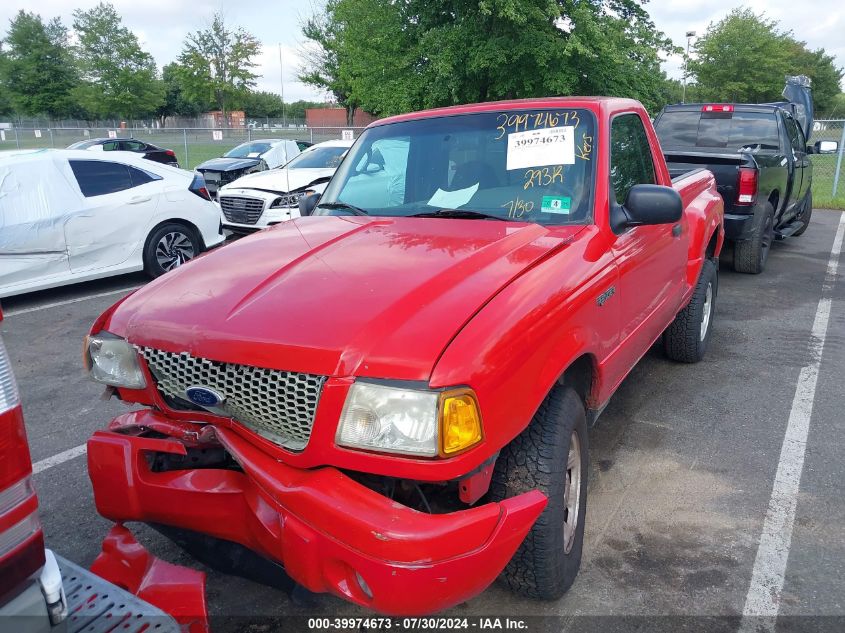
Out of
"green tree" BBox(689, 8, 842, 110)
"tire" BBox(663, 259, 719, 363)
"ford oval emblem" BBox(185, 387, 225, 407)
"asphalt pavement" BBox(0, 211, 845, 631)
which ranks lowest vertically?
"asphalt pavement" BBox(0, 211, 845, 631)

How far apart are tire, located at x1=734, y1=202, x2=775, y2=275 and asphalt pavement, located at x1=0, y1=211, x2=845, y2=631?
6.87 ft

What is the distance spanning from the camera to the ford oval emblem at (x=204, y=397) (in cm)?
229

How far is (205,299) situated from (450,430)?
1.10 metres

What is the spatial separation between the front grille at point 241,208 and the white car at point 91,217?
4.20 feet

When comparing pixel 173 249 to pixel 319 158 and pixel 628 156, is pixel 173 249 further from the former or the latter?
pixel 628 156

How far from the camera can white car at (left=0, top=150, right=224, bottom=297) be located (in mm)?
6992

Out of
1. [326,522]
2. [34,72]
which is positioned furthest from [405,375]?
[34,72]

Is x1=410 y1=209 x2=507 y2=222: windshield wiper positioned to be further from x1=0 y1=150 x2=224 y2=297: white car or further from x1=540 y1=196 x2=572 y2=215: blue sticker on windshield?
x1=0 y1=150 x2=224 y2=297: white car

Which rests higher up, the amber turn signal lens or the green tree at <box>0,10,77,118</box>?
the green tree at <box>0,10,77,118</box>

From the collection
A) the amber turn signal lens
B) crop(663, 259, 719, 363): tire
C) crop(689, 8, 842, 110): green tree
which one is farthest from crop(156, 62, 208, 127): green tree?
the amber turn signal lens

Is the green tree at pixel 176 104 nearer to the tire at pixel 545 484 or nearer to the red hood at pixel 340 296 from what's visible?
the red hood at pixel 340 296

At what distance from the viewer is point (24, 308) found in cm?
727

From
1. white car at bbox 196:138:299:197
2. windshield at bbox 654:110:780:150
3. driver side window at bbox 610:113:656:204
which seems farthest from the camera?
white car at bbox 196:138:299:197

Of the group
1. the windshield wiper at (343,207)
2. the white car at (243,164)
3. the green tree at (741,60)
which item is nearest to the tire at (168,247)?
the windshield wiper at (343,207)
